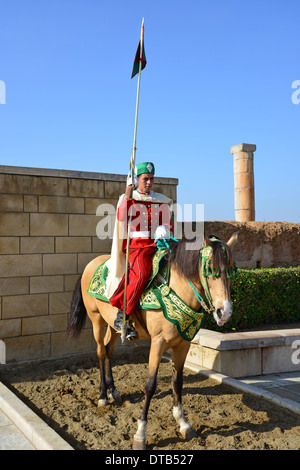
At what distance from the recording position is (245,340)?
5.62m

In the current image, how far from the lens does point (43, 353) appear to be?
6.14m

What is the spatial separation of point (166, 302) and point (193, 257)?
0.49 m

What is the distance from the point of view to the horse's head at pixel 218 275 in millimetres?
3082

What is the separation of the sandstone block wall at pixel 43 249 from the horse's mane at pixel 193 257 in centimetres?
305

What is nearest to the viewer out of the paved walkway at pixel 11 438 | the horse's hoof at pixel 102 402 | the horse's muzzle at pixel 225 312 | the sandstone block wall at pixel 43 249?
the horse's muzzle at pixel 225 312

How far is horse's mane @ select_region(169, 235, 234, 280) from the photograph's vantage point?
313 centimetres

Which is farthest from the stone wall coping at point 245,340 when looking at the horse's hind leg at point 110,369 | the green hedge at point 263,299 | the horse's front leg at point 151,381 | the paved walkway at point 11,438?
the paved walkway at point 11,438

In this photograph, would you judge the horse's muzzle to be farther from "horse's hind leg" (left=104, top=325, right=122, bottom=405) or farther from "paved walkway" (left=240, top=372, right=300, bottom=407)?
"paved walkway" (left=240, top=372, right=300, bottom=407)

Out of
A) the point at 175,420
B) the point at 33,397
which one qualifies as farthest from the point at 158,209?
the point at 33,397

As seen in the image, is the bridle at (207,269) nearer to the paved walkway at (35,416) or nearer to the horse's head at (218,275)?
the horse's head at (218,275)

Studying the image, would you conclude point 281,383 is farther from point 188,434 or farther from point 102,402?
point 102,402

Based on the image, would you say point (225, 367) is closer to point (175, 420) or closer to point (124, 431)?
point (175, 420)
